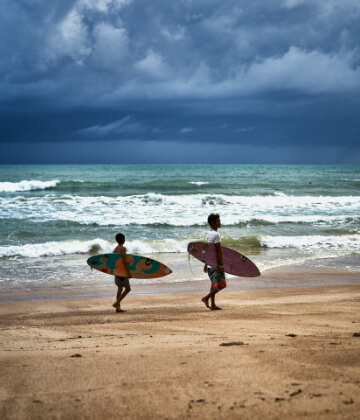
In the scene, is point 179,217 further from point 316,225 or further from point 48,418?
point 48,418

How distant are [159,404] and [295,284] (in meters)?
6.99

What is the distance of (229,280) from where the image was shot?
975 cm

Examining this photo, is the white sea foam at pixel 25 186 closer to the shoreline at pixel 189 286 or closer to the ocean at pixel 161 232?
the ocean at pixel 161 232

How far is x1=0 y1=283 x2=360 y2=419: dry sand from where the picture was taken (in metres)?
2.66

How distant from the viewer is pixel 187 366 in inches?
132

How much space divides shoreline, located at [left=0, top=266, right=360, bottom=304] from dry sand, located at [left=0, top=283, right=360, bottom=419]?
2289 mm

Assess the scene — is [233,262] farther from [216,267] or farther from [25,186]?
[25,186]

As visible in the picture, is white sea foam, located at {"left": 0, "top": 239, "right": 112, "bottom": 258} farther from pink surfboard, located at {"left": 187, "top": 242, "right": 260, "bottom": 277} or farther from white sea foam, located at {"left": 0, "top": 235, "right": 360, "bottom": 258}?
pink surfboard, located at {"left": 187, "top": 242, "right": 260, "bottom": 277}

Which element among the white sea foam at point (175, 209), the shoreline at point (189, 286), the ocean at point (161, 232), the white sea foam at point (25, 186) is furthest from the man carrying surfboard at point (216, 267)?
the white sea foam at point (25, 186)

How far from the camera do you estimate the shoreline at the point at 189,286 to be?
333 inches

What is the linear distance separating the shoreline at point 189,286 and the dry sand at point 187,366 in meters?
2.29

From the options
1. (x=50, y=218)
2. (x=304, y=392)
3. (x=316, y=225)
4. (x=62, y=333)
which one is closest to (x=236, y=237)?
(x=316, y=225)

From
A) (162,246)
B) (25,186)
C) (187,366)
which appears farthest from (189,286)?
(25,186)

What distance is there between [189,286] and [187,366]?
5841 millimetres
